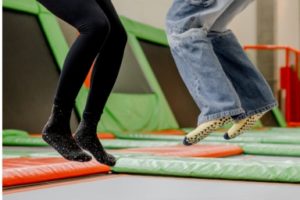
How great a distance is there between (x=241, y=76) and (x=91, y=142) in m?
0.37

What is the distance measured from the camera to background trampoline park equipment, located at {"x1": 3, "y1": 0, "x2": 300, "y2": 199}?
175cm

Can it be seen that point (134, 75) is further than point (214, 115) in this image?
Yes

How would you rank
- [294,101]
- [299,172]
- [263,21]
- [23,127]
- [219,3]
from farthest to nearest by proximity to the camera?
1. [263,21]
2. [294,101]
3. [23,127]
4. [299,172]
5. [219,3]

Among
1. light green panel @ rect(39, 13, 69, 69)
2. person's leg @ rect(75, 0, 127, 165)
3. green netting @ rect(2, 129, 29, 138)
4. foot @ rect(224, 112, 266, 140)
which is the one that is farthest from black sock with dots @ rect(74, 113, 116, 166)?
light green panel @ rect(39, 13, 69, 69)

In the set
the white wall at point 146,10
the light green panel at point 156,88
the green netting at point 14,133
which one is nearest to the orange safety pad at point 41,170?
the green netting at point 14,133

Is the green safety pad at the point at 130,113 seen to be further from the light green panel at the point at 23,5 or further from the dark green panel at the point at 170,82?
the light green panel at the point at 23,5

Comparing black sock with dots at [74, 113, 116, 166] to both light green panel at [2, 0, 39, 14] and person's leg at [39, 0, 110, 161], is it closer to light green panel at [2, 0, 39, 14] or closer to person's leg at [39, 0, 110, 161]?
person's leg at [39, 0, 110, 161]

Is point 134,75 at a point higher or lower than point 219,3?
lower

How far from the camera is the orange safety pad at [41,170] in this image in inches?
64.3

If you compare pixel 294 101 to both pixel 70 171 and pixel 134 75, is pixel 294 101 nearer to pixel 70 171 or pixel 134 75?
pixel 134 75

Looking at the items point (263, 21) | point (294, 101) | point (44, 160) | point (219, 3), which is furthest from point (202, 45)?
point (263, 21)

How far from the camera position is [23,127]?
3355mm

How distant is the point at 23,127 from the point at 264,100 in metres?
2.37

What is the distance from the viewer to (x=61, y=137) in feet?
3.38
